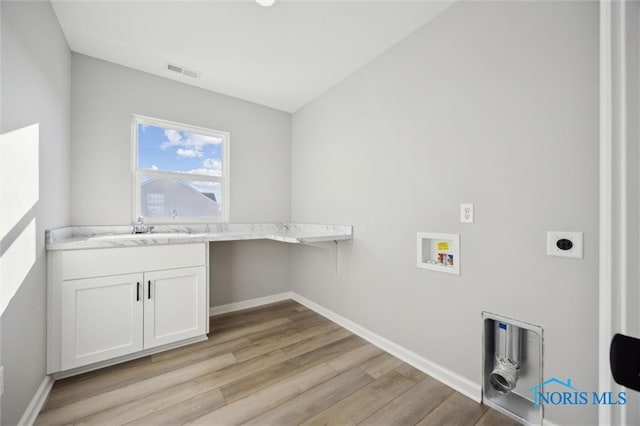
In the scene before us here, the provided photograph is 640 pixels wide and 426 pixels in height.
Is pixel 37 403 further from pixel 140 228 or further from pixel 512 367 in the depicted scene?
pixel 512 367

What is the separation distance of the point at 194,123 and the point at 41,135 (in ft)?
4.35

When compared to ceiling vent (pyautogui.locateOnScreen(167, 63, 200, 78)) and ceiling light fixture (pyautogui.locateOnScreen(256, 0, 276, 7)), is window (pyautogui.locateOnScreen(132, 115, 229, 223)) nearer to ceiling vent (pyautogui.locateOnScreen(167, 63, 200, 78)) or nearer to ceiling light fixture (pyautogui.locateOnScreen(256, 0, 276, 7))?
ceiling vent (pyautogui.locateOnScreen(167, 63, 200, 78))

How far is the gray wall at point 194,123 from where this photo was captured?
2188mm

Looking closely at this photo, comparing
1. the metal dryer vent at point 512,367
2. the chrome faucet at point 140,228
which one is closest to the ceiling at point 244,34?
the chrome faucet at point 140,228

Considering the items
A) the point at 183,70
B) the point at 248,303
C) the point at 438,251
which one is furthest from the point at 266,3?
the point at 248,303

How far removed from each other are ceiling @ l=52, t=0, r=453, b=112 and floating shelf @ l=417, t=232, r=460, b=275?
1.53 m

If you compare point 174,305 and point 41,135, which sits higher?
point 41,135

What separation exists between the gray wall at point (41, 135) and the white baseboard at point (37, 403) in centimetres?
4

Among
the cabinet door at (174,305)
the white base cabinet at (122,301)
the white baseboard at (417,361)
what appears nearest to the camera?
the white baseboard at (417,361)

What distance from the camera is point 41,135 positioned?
1.53 metres

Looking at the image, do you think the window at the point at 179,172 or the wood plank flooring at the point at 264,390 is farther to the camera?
the window at the point at 179,172

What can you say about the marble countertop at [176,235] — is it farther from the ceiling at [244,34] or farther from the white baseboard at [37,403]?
the ceiling at [244,34]

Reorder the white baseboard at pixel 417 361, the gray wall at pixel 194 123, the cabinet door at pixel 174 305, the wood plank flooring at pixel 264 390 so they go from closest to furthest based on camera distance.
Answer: the wood plank flooring at pixel 264 390, the white baseboard at pixel 417 361, the cabinet door at pixel 174 305, the gray wall at pixel 194 123

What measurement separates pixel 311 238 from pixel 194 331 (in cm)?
127
